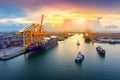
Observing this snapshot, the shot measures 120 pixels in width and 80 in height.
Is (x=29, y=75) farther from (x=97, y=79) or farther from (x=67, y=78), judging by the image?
(x=97, y=79)

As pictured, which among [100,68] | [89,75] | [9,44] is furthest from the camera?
[9,44]

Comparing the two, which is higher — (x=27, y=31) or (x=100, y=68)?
(x=27, y=31)

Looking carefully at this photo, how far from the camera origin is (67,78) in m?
30.0

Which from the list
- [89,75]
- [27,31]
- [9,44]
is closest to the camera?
[89,75]

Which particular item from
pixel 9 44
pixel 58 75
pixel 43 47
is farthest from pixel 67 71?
pixel 9 44

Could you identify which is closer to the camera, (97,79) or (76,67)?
(97,79)

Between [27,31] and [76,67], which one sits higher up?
[27,31]

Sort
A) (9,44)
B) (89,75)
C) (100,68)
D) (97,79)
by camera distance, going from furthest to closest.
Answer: (9,44), (100,68), (89,75), (97,79)

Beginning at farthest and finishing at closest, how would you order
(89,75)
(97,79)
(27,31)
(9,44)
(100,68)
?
(9,44), (27,31), (100,68), (89,75), (97,79)

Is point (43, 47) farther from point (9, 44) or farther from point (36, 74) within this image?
point (36, 74)

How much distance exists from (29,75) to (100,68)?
16592 mm

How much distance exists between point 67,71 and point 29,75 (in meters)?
8.21

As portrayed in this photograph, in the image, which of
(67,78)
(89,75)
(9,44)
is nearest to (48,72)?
(67,78)

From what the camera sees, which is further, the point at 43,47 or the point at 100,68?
the point at 43,47
